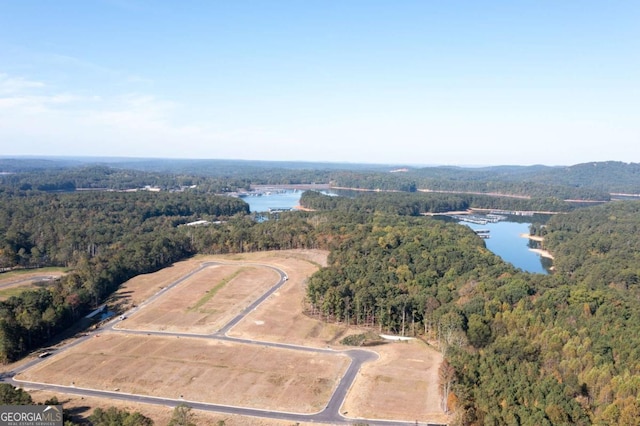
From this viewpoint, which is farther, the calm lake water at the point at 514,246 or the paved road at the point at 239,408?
the calm lake water at the point at 514,246

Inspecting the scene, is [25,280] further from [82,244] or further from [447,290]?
[447,290]

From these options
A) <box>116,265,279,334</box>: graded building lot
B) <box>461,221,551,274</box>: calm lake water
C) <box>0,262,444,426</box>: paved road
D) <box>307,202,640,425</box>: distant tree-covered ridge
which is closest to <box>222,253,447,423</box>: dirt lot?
<box>0,262,444,426</box>: paved road

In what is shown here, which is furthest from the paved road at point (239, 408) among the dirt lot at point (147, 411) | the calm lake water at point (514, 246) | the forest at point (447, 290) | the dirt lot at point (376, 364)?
the calm lake water at point (514, 246)

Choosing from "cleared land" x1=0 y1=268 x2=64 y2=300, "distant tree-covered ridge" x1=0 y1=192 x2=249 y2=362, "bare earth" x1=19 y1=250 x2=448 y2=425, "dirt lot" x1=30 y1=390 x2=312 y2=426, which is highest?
"distant tree-covered ridge" x1=0 y1=192 x2=249 y2=362

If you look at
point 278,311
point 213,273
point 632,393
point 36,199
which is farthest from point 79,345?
point 36,199

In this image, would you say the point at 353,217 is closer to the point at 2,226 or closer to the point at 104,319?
the point at 104,319

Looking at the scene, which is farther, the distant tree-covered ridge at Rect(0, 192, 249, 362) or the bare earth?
the distant tree-covered ridge at Rect(0, 192, 249, 362)

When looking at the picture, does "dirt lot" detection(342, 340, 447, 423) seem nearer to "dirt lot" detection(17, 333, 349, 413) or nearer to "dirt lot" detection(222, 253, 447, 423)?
"dirt lot" detection(222, 253, 447, 423)

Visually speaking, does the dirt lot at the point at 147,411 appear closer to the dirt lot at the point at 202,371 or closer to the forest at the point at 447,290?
the dirt lot at the point at 202,371
